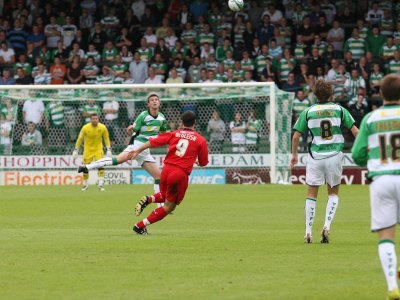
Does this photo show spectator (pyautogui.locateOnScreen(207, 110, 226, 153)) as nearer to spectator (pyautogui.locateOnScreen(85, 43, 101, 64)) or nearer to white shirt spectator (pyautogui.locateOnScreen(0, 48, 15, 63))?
spectator (pyautogui.locateOnScreen(85, 43, 101, 64))

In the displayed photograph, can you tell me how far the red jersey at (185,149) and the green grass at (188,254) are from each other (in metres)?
1.17

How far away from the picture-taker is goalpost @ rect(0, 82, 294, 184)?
31609 millimetres

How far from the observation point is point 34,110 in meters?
32.5

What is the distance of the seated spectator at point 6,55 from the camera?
A: 36469 millimetres

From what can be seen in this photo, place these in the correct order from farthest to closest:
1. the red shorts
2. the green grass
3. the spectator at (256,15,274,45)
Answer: the spectator at (256,15,274,45) → the red shorts → the green grass

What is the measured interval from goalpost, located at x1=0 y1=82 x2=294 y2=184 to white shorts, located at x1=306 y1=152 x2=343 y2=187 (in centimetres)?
1718

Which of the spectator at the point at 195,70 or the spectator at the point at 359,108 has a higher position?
the spectator at the point at 195,70

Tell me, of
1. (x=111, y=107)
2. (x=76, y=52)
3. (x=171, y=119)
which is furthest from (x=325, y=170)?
Answer: (x=76, y=52)

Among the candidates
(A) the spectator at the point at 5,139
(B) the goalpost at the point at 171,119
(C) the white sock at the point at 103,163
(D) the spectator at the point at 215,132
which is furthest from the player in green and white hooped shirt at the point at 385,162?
(A) the spectator at the point at 5,139

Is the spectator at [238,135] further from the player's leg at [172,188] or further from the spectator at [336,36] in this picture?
the player's leg at [172,188]

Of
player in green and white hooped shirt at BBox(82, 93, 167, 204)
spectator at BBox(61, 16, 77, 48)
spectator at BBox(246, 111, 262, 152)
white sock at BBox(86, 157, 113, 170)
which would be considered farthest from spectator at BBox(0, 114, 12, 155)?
white sock at BBox(86, 157, 113, 170)

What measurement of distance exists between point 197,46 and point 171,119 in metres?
4.92

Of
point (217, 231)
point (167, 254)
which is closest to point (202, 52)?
point (217, 231)

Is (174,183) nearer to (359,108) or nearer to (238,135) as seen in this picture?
(238,135)
